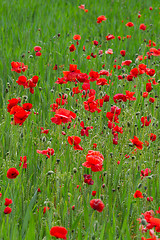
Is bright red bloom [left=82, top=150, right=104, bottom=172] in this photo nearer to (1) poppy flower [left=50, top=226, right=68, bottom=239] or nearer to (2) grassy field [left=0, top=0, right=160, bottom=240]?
(2) grassy field [left=0, top=0, right=160, bottom=240]

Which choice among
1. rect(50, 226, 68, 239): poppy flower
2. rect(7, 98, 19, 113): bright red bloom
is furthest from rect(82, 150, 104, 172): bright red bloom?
rect(7, 98, 19, 113): bright red bloom

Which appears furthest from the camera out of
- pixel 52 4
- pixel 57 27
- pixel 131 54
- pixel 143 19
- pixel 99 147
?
pixel 52 4

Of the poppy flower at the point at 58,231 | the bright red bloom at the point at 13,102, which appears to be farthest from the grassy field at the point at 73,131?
the poppy flower at the point at 58,231

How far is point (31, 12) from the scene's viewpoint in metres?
6.17

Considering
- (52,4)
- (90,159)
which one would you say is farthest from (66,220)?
(52,4)

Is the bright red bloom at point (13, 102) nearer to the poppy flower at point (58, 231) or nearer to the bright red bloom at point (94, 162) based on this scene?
the bright red bloom at point (94, 162)

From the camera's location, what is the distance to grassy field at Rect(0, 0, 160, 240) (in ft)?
5.17

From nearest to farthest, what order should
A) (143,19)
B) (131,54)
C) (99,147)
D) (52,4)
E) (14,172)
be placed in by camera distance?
1. (14,172)
2. (99,147)
3. (131,54)
4. (143,19)
5. (52,4)

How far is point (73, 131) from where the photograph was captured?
2420 mm

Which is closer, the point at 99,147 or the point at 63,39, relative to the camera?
the point at 99,147

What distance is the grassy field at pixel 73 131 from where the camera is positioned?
158 cm

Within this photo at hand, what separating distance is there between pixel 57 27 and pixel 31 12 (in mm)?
1250

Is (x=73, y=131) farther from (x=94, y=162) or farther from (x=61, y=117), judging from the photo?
(x=94, y=162)

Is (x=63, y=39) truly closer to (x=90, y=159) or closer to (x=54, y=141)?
(x=54, y=141)
